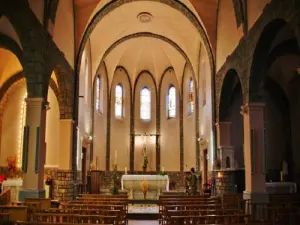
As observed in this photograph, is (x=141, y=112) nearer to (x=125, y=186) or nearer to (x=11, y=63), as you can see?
(x=125, y=186)

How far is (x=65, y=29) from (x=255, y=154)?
8709 millimetres

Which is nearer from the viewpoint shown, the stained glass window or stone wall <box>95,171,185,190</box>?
the stained glass window

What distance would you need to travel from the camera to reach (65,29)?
49.1 feet

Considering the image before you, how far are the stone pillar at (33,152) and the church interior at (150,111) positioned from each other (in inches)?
1.2

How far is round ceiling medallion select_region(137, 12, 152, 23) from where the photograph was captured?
2019 cm

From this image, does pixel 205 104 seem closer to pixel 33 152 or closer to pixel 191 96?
pixel 191 96

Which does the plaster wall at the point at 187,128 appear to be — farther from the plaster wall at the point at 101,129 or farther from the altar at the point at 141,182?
the plaster wall at the point at 101,129

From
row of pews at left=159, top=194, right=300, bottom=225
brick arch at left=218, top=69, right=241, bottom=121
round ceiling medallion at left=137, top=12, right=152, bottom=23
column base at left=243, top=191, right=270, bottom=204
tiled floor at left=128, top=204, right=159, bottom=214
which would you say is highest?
round ceiling medallion at left=137, top=12, right=152, bottom=23

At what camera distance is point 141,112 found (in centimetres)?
2689

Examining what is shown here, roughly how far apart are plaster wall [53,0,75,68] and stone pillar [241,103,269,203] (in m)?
7.15

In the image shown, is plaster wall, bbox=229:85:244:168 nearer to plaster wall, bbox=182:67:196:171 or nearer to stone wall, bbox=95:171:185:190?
plaster wall, bbox=182:67:196:171

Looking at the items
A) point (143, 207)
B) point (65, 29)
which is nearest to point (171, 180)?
point (143, 207)

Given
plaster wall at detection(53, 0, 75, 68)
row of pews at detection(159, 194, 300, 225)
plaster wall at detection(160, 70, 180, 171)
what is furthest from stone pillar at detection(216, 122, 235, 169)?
plaster wall at detection(160, 70, 180, 171)

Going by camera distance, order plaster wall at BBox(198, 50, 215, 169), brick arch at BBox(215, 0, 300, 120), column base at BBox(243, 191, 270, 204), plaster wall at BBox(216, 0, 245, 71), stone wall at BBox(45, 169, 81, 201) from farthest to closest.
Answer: plaster wall at BBox(198, 50, 215, 169), stone wall at BBox(45, 169, 81, 201), plaster wall at BBox(216, 0, 245, 71), column base at BBox(243, 191, 270, 204), brick arch at BBox(215, 0, 300, 120)
